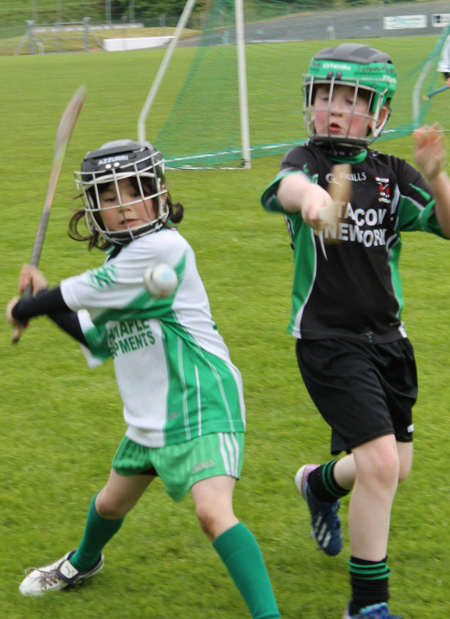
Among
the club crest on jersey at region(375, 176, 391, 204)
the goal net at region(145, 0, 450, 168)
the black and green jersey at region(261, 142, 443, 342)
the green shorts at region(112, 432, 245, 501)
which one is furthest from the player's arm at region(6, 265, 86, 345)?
the goal net at region(145, 0, 450, 168)

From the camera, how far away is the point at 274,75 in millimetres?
13594

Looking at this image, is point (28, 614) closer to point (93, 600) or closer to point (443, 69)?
point (93, 600)

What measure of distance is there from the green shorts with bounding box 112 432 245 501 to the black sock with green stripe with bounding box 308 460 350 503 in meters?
0.66

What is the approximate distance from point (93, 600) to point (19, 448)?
1207mm

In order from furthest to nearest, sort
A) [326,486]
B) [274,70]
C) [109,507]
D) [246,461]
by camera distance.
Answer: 1. [274,70]
2. [246,461]
3. [326,486]
4. [109,507]

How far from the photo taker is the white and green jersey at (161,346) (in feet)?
8.62

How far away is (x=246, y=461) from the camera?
3.98 meters

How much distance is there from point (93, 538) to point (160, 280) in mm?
1047

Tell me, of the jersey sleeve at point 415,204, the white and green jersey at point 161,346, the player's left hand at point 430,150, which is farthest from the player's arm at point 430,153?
the white and green jersey at point 161,346

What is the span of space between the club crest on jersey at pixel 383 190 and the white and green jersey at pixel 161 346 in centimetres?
67

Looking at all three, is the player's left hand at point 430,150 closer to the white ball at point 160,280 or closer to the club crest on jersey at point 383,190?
the club crest on jersey at point 383,190

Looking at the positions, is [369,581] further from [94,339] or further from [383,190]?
[383,190]

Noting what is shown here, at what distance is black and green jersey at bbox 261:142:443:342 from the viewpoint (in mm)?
2896

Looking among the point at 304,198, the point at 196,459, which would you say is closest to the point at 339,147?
the point at 304,198
